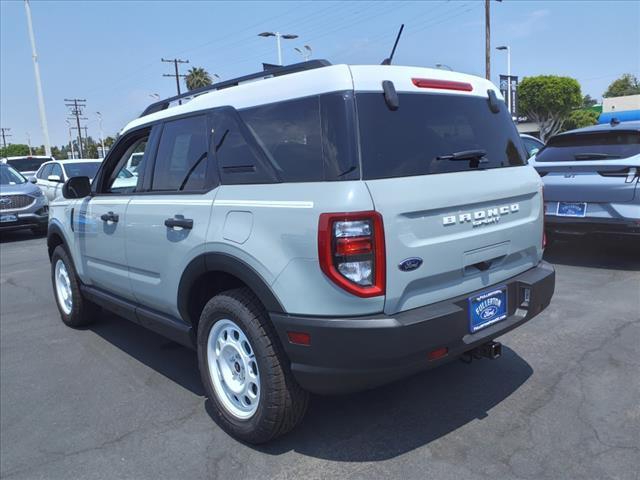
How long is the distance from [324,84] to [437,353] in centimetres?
142

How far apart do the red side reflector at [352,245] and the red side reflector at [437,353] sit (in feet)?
2.05

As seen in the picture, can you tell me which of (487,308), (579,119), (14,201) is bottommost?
(487,308)

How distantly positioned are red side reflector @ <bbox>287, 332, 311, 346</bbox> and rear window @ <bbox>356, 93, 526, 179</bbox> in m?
0.79

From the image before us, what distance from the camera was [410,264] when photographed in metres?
2.48

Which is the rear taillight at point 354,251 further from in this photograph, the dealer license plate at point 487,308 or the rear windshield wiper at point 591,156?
the rear windshield wiper at point 591,156

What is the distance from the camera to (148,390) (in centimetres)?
374

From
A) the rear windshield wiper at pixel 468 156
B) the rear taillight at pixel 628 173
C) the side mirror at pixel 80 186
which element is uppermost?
the rear windshield wiper at pixel 468 156

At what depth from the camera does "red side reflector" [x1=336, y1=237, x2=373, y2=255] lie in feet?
7.75

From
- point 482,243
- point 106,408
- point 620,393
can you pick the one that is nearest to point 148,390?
point 106,408

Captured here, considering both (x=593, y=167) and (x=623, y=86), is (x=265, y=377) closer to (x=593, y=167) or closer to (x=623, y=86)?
(x=593, y=167)

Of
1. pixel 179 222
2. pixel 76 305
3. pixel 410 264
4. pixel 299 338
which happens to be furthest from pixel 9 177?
pixel 410 264

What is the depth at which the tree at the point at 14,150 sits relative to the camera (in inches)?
3645

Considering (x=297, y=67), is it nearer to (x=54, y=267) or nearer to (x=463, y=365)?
(x=463, y=365)

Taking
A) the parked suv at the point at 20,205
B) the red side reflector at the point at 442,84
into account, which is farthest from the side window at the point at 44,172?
the red side reflector at the point at 442,84
